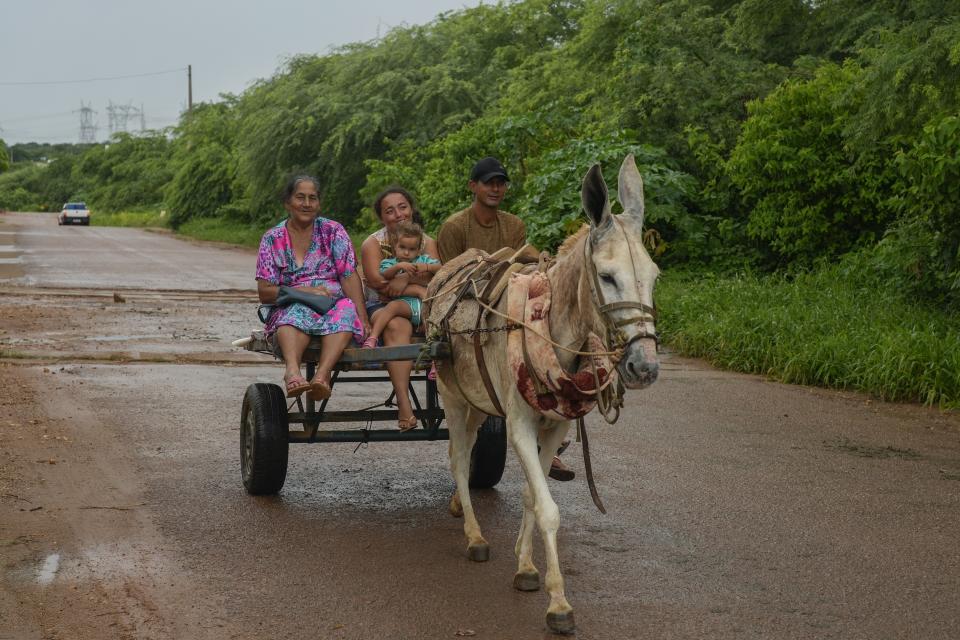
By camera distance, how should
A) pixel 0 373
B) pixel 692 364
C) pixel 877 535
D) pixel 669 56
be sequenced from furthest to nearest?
pixel 669 56 < pixel 692 364 < pixel 0 373 < pixel 877 535

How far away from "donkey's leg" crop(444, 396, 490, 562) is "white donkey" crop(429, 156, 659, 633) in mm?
19

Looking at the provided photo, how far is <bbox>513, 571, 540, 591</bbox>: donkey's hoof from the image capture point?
17.6ft

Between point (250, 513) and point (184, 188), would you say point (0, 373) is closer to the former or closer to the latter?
point (250, 513)

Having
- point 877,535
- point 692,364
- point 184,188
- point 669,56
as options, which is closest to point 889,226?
point 692,364

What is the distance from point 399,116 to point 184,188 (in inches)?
750

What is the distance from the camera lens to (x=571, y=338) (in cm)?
515

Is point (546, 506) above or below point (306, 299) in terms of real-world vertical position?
below

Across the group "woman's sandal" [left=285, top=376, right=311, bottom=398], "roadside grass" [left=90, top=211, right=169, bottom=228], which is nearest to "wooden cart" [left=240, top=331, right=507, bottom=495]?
"woman's sandal" [left=285, top=376, right=311, bottom=398]

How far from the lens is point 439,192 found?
2359 cm

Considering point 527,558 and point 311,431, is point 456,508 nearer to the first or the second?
point 311,431

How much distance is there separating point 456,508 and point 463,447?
A: 0.59 metres

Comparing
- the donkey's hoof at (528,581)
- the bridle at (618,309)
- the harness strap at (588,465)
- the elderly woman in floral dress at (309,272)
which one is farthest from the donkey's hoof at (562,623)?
the elderly woman in floral dress at (309,272)

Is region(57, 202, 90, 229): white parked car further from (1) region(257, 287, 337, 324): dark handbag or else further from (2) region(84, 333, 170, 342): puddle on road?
(1) region(257, 287, 337, 324): dark handbag

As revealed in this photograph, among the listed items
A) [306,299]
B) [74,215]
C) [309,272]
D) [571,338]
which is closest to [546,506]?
[571,338]
